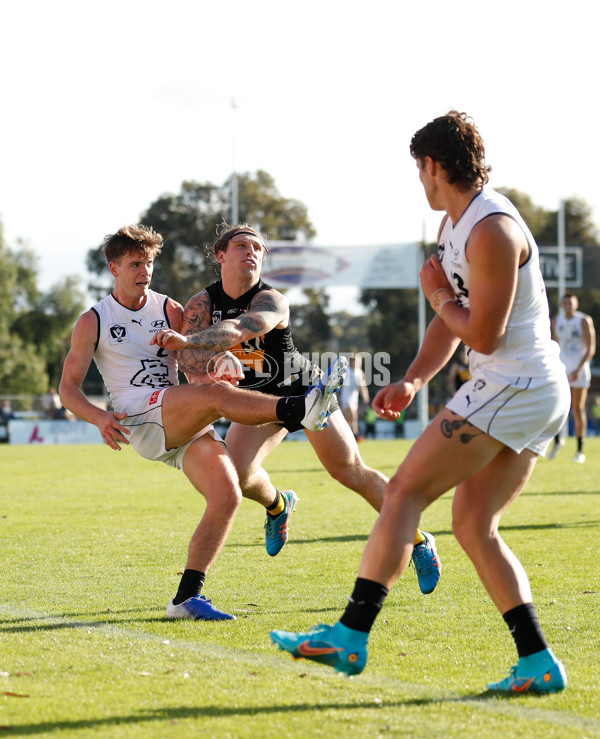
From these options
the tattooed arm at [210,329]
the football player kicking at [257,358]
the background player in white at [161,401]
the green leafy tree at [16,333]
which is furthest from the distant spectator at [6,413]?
the tattooed arm at [210,329]

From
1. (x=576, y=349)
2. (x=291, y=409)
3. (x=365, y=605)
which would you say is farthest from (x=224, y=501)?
(x=576, y=349)

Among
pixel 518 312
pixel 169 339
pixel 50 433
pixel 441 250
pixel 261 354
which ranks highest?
pixel 441 250

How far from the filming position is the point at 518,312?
3.56m

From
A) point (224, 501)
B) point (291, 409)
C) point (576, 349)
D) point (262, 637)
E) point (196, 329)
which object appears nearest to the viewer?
point (262, 637)

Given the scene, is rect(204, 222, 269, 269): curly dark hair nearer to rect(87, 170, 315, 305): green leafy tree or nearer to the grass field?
A: the grass field

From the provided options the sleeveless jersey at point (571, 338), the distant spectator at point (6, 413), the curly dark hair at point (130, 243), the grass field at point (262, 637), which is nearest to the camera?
the grass field at point (262, 637)

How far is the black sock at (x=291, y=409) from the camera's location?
515 cm

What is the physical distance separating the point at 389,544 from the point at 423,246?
39144 millimetres

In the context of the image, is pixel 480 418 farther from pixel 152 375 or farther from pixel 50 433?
pixel 50 433

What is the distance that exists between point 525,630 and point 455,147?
5.91 ft

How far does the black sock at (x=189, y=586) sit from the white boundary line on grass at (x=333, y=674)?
384mm

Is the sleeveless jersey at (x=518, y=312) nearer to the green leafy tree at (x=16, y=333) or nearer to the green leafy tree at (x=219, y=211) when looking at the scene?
the green leafy tree at (x=219, y=211)

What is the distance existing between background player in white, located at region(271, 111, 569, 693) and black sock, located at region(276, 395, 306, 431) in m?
1.45

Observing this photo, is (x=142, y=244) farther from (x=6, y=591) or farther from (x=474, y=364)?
(x=474, y=364)
